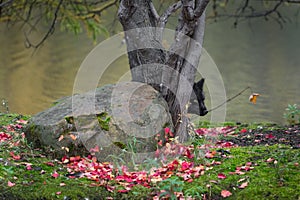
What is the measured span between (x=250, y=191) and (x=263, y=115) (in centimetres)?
675

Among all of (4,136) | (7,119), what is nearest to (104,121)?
(4,136)

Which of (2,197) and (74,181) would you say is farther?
(74,181)

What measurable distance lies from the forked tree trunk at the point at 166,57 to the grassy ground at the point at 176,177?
66 centimetres

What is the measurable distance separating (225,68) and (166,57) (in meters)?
9.18

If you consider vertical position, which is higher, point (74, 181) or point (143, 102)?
point (143, 102)

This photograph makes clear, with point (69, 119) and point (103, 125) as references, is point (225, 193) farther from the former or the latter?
point (69, 119)

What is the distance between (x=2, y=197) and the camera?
362cm

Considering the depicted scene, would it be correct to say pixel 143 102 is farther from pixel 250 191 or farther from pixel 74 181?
pixel 250 191

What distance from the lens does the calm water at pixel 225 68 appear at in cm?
1101

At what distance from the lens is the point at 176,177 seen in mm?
3838

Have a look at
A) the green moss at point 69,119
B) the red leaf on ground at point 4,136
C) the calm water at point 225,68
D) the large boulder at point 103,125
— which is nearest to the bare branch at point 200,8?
the large boulder at point 103,125

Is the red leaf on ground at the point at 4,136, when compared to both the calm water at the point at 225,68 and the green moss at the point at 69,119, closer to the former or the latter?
the green moss at the point at 69,119

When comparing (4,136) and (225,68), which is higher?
(4,136)

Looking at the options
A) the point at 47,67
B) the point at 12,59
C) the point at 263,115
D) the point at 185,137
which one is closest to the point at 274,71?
the point at 263,115
